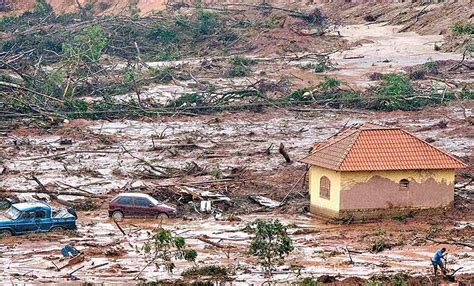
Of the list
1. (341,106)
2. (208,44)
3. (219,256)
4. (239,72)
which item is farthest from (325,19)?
(219,256)

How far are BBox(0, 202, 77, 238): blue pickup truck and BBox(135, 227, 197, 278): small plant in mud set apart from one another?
11.5 feet

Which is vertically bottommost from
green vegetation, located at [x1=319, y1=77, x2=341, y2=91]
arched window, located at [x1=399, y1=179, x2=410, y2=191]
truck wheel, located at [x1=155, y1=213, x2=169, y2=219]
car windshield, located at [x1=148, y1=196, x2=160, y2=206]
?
truck wheel, located at [x1=155, y1=213, x2=169, y2=219]

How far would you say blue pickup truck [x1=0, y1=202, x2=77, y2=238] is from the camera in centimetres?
2883

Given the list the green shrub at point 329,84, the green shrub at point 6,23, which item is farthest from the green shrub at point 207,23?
the green shrub at point 329,84

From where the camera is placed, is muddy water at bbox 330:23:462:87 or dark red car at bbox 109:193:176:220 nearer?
dark red car at bbox 109:193:176:220

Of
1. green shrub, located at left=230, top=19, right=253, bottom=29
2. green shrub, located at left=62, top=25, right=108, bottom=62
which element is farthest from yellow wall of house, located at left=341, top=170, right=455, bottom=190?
green shrub, located at left=230, top=19, right=253, bottom=29

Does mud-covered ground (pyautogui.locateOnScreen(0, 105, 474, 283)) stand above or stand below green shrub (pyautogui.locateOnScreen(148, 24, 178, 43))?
below

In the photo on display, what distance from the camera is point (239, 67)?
57.1 m

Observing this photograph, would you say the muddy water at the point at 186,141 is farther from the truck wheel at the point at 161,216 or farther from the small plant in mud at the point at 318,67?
the small plant in mud at the point at 318,67

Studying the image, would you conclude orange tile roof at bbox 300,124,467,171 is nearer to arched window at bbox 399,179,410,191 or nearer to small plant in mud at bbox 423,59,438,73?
arched window at bbox 399,179,410,191

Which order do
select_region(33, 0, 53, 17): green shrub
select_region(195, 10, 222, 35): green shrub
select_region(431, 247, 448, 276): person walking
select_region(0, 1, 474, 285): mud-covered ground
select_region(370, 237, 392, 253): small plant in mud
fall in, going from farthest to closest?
select_region(33, 0, 53, 17): green shrub < select_region(195, 10, 222, 35): green shrub < select_region(370, 237, 392, 253): small plant in mud < select_region(0, 1, 474, 285): mud-covered ground < select_region(431, 247, 448, 276): person walking

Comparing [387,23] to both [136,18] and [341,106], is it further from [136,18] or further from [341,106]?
[341,106]

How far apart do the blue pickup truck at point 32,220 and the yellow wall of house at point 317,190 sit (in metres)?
6.16

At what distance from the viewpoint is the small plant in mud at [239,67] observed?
56.9m
